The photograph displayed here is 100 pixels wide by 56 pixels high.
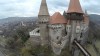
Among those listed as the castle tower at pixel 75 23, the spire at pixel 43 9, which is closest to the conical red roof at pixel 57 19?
the castle tower at pixel 75 23

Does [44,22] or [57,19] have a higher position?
[57,19]

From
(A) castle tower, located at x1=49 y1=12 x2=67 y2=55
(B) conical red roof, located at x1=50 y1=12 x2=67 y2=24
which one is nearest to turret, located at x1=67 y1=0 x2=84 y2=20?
(B) conical red roof, located at x1=50 y1=12 x2=67 y2=24

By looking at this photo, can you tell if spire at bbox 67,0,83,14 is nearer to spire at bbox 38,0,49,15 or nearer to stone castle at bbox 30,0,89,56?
stone castle at bbox 30,0,89,56

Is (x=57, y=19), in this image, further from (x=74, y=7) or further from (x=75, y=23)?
(x=74, y=7)

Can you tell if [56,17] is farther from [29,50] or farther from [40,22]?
[29,50]

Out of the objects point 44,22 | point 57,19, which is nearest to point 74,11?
point 57,19
